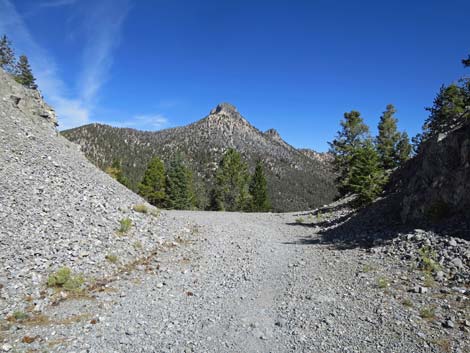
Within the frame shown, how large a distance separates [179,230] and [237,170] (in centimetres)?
3960

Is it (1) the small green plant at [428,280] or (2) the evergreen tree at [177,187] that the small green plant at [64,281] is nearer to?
(1) the small green plant at [428,280]

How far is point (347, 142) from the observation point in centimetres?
3922

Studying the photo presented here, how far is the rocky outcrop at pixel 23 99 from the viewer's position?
2475 cm

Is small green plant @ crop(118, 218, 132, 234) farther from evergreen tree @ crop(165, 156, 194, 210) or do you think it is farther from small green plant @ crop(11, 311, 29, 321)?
evergreen tree @ crop(165, 156, 194, 210)

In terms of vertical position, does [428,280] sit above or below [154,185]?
below

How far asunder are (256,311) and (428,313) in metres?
4.59

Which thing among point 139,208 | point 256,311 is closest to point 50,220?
point 139,208

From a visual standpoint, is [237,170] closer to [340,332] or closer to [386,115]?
[386,115]

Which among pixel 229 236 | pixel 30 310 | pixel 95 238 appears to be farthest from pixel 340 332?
pixel 229 236

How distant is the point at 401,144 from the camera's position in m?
44.9

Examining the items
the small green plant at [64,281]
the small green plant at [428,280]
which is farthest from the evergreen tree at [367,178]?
the small green plant at [64,281]

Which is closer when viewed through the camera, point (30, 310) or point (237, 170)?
point (30, 310)

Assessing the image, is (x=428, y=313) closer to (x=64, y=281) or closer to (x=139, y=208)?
(x=64, y=281)

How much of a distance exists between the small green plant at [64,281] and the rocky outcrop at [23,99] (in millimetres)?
20637
